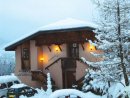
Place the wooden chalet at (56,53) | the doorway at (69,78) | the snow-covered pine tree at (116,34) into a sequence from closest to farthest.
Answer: the snow-covered pine tree at (116,34) → the wooden chalet at (56,53) → the doorway at (69,78)

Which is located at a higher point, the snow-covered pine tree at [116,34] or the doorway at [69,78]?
the snow-covered pine tree at [116,34]

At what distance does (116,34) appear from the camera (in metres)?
20.2

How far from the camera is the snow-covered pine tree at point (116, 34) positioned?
20.0 meters

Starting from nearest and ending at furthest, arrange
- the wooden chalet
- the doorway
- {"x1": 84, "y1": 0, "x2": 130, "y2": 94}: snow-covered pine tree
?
{"x1": 84, "y1": 0, "x2": 130, "y2": 94}: snow-covered pine tree
the wooden chalet
the doorway

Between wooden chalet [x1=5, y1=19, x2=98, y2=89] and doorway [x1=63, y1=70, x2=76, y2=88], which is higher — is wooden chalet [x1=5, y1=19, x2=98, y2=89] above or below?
above

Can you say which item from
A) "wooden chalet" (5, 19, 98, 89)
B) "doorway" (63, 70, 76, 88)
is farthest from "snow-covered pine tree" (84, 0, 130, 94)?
"doorway" (63, 70, 76, 88)

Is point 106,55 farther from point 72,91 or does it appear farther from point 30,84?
point 30,84

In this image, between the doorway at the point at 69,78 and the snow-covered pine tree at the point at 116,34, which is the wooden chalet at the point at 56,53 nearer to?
the doorway at the point at 69,78

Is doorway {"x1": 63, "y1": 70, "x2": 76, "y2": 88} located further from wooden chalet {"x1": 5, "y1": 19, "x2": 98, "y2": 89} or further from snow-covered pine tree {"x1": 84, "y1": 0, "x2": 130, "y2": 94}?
snow-covered pine tree {"x1": 84, "y1": 0, "x2": 130, "y2": 94}

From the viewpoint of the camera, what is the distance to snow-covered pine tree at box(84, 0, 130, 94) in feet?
65.8

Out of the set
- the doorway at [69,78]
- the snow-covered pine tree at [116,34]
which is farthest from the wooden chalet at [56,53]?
the snow-covered pine tree at [116,34]

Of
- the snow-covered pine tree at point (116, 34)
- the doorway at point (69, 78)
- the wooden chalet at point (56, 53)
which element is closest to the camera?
the snow-covered pine tree at point (116, 34)

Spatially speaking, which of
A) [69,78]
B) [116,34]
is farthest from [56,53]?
[116,34]

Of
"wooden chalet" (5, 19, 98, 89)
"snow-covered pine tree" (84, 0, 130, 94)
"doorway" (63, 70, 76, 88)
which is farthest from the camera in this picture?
"doorway" (63, 70, 76, 88)
